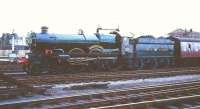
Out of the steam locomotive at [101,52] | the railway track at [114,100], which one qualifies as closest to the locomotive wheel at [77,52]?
the steam locomotive at [101,52]

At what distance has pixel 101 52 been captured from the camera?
2328 centimetres

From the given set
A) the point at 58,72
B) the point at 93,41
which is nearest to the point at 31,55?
the point at 58,72

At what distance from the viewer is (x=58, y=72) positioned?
21312 millimetres

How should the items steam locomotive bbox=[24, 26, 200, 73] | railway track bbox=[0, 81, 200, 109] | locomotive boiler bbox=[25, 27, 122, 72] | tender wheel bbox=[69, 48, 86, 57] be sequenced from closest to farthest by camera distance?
railway track bbox=[0, 81, 200, 109] → locomotive boiler bbox=[25, 27, 122, 72] → steam locomotive bbox=[24, 26, 200, 73] → tender wheel bbox=[69, 48, 86, 57]

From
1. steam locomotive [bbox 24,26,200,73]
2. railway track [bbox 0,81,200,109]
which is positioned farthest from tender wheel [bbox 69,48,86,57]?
railway track [bbox 0,81,200,109]

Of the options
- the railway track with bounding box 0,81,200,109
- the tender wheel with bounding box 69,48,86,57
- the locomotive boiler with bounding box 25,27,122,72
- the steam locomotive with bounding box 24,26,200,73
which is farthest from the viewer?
the tender wheel with bounding box 69,48,86,57

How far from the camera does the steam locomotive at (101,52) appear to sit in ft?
69.4

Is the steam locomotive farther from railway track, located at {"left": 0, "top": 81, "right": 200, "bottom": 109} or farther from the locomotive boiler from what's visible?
railway track, located at {"left": 0, "top": 81, "right": 200, "bottom": 109}

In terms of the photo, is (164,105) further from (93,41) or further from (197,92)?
(93,41)

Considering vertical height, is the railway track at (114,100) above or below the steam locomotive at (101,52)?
below

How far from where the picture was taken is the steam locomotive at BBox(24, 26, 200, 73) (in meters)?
21.2

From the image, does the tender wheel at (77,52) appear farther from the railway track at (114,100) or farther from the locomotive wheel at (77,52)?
the railway track at (114,100)

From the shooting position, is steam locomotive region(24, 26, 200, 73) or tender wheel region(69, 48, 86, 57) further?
tender wheel region(69, 48, 86, 57)

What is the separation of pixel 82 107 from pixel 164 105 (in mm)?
2337
